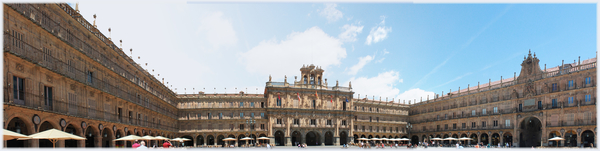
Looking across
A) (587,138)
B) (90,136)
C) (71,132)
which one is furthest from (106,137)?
(587,138)

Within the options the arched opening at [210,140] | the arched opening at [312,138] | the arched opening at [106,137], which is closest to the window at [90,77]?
the arched opening at [106,137]

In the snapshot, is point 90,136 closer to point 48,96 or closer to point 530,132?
point 48,96

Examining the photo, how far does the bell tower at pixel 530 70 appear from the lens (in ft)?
167

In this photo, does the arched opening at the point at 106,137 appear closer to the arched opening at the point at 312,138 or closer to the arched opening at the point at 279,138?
the arched opening at the point at 279,138

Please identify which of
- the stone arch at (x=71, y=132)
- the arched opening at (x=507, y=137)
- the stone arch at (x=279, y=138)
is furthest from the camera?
the stone arch at (x=279, y=138)

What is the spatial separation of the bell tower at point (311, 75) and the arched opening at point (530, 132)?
105 ft

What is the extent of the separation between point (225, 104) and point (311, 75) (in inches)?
634

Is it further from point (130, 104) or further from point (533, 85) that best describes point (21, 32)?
point (533, 85)

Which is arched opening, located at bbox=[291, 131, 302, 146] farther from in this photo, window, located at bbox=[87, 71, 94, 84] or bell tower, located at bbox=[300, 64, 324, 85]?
window, located at bbox=[87, 71, 94, 84]

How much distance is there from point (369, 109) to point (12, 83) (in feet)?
209

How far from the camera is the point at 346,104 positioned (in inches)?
2667

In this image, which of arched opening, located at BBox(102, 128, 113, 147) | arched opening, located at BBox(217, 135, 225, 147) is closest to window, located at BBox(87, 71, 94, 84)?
arched opening, located at BBox(102, 128, 113, 147)

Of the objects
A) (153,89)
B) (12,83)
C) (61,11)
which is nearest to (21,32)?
(12,83)

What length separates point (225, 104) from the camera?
64688 millimetres
